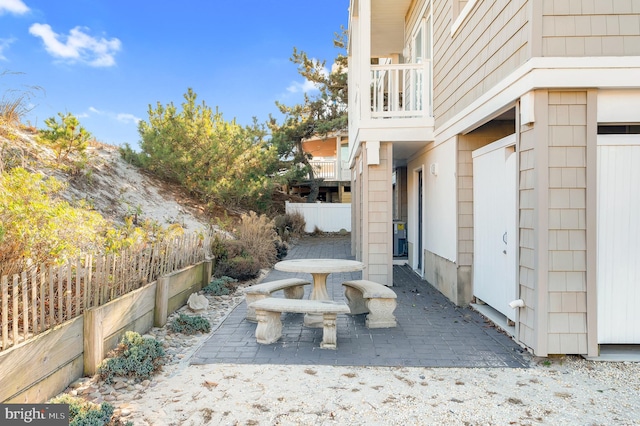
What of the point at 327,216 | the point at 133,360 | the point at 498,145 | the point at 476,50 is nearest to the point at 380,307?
the point at 498,145

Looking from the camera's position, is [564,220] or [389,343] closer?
[564,220]

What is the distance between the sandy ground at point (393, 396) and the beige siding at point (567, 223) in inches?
14.1

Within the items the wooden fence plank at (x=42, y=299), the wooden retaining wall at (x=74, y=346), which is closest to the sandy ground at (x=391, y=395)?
the wooden retaining wall at (x=74, y=346)

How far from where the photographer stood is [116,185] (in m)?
12.5

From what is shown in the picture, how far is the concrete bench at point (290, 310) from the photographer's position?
404 cm

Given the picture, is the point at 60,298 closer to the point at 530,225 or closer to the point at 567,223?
the point at 530,225

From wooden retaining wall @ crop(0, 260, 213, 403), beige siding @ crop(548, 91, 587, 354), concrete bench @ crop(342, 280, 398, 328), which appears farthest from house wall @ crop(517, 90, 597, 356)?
wooden retaining wall @ crop(0, 260, 213, 403)

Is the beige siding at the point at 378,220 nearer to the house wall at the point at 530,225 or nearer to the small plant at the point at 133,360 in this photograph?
the house wall at the point at 530,225

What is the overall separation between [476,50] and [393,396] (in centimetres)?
418

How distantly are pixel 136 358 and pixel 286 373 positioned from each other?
1.30 metres

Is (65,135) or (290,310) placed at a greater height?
(65,135)

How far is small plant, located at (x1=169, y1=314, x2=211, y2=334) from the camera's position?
14.9 feet

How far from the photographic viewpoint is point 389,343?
4250 millimetres

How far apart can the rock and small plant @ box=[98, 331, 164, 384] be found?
67.9 inches
